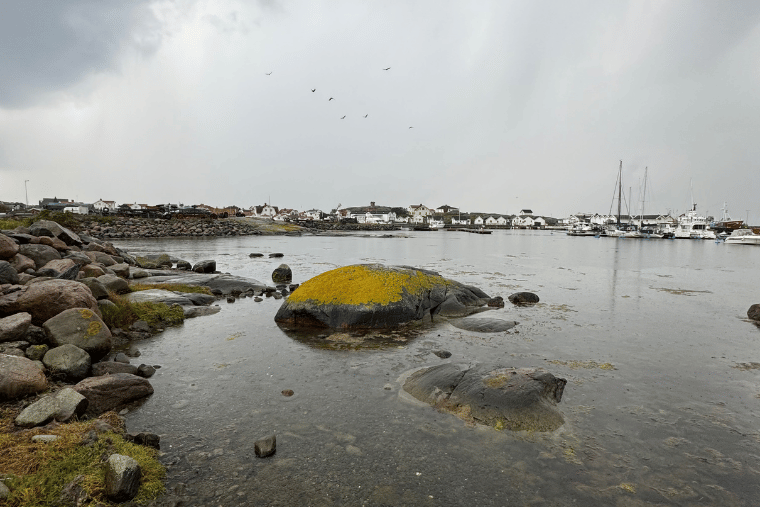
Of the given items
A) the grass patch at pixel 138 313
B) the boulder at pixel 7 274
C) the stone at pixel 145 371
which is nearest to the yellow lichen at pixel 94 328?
the stone at pixel 145 371

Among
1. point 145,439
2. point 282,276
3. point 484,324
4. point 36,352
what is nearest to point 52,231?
point 282,276

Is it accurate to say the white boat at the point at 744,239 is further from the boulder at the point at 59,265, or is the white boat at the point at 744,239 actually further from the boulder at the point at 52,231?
the boulder at the point at 52,231

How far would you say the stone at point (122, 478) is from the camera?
470cm

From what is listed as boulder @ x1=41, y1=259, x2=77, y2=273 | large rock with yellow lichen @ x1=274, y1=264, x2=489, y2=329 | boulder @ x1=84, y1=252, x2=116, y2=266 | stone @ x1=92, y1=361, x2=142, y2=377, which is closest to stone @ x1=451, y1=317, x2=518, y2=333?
large rock with yellow lichen @ x1=274, y1=264, x2=489, y2=329

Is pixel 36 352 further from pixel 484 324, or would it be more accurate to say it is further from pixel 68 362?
pixel 484 324

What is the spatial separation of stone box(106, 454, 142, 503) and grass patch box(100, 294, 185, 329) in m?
8.61

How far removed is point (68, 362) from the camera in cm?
825

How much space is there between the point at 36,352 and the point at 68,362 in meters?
0.82

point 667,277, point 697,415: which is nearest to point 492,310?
point 697,415

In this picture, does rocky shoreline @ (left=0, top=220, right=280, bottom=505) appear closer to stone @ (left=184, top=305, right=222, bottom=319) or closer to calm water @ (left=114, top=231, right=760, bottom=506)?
stone @ (left=184, top=305, right=222, bottom=319)

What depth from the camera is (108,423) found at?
6398mm

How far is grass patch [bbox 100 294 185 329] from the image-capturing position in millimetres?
12441

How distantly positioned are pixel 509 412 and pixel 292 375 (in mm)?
→ 5094

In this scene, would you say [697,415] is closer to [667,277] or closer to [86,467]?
[86,467]
